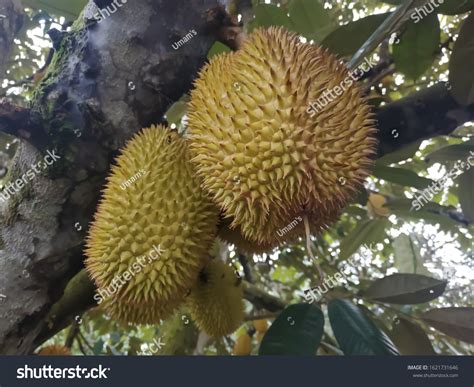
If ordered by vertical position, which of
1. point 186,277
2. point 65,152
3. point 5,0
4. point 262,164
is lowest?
point 186,277

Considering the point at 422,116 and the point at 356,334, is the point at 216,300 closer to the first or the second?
the point at 356,334

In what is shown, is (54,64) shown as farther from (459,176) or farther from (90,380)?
(459,176)

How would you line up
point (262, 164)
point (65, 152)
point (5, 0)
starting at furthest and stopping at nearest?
point (5, 0) < point (65, 152) < point (262, 164)

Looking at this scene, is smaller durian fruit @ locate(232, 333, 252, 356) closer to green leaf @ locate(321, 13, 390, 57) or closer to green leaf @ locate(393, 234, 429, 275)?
green leaf @ locate(393, 234, 429, 275)

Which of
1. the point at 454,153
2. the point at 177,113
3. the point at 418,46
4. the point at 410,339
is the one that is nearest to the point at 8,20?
the point at 177,113

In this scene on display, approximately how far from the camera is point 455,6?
79cm

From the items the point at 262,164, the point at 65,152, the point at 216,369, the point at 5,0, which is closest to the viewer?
the point at 262,164

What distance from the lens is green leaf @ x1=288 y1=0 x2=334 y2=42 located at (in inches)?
34.7

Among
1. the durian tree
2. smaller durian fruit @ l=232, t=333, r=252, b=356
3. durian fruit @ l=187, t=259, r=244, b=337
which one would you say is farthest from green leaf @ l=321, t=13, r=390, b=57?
smaller durian fruit @ l=232, t=333, r=252, b=356

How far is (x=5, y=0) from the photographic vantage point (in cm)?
92

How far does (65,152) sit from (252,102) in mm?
287

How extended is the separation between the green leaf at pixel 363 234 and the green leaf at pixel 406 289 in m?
0.24

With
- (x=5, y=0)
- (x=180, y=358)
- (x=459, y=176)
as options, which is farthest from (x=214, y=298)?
(x=5, y=0)

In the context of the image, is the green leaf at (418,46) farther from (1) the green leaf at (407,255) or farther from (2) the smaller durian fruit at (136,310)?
(2) the smaller durian fruit at (136,310)
